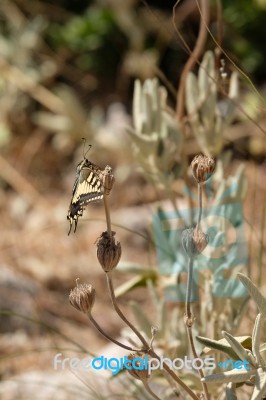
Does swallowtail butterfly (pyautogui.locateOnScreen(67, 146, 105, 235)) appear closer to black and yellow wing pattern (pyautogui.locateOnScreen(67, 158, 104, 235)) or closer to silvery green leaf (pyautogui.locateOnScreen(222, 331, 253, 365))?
black and yellow wing pattern (pyautogui.locateOnScreen(67, 158, 104, 235))

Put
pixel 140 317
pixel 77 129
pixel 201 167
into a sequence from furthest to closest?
pixel 77 129 < pixel 140 317 < pixel 201 167

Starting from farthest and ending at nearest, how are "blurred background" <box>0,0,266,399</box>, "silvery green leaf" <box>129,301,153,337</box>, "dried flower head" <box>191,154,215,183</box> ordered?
"blurred background" <box>0,0,266,399</box>
"silvery green leaf" <box>129,301,153,337</box>
"dried flower head" <box>191,154,215,183</box>

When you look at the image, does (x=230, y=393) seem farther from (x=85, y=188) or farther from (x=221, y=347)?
(x=85, y=188)

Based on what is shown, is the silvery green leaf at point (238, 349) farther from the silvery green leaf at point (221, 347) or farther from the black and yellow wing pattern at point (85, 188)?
the black and yellow wing pattern at point (85, 188)

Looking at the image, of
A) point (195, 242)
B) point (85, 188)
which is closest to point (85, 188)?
point (85, 188)

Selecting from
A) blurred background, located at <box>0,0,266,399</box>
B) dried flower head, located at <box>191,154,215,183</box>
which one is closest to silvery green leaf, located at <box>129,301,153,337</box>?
dried flower head, located at <box>191,154,215,183</box>

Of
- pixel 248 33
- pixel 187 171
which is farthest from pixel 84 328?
pixel 248 33
